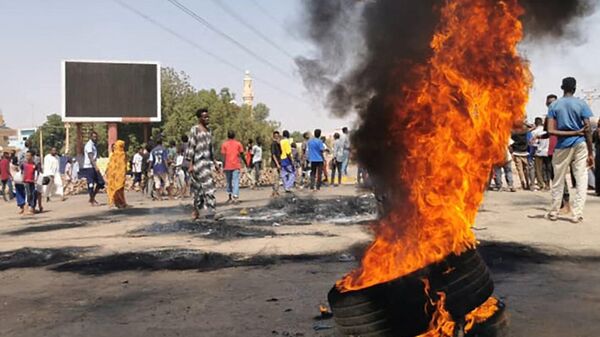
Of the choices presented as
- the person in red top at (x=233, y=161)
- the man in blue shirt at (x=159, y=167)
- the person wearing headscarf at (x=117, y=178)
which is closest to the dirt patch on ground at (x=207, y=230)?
the person in red top at (x=233, y=161)

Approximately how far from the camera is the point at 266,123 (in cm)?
6072

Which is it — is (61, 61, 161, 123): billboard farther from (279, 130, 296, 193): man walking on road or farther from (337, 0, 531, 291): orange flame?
(337, 0, 531, 291): orange flame

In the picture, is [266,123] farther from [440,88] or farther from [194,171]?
[440,88]

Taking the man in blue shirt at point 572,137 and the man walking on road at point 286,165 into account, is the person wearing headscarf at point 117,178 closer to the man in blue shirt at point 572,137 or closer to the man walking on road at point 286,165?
the man walking on road at point 286,165

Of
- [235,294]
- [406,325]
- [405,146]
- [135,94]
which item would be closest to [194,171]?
[235,294]

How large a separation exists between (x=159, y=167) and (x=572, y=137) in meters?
12.0

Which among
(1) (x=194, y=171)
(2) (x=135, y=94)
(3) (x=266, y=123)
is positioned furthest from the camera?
(3) (x=266, y=123)

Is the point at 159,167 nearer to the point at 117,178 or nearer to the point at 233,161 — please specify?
the point at 117,178

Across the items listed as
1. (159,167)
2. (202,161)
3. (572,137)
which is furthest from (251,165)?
(572,137)

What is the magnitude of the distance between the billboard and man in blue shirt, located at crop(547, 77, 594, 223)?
96.0 ft

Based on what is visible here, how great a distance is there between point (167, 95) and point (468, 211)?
54858 mm

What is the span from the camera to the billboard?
33.2 metres

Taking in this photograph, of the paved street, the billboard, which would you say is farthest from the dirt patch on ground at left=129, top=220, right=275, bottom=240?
the billboard

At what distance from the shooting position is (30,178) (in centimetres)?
1393
